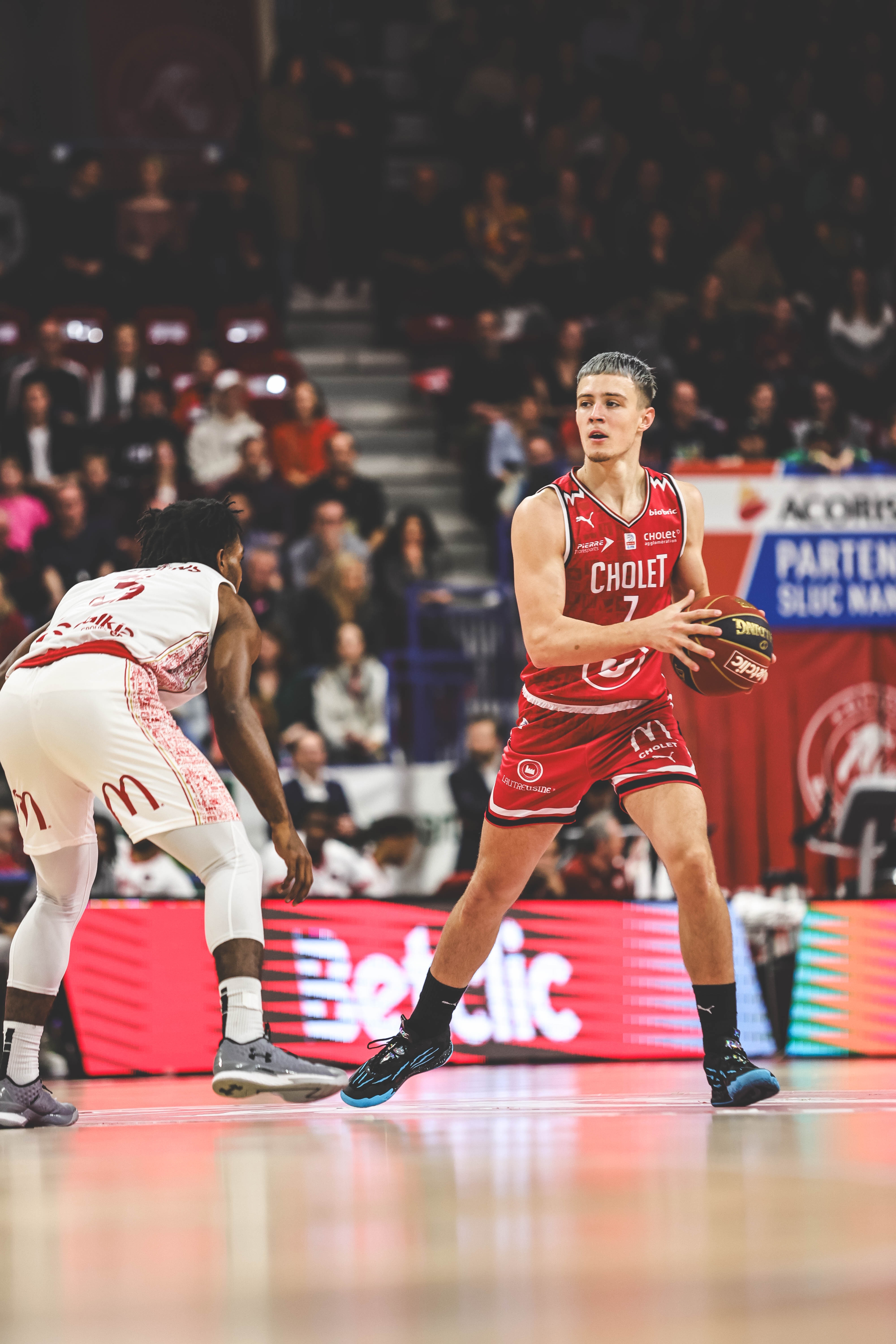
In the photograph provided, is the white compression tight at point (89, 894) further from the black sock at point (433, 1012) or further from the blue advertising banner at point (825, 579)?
the blue advertising banner at point (825, 579)

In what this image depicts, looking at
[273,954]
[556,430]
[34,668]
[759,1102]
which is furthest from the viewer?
[556,430]

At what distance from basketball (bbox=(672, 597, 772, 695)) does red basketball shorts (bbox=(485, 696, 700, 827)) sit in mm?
236

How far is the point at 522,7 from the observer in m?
→ 16.7

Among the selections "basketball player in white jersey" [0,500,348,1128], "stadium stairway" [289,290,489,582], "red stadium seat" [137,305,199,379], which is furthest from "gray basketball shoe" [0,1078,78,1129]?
"red stadium seat" [137,305,199,379]

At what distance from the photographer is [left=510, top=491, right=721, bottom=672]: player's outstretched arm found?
4559 millimetres

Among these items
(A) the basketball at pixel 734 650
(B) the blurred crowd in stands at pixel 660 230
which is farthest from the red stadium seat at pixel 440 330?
(A) the basketball at pixel 734 650

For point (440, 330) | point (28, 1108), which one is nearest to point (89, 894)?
point (28, 1108)

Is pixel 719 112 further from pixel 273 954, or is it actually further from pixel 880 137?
pixel 273 954

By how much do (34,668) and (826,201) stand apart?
1325 centimetres

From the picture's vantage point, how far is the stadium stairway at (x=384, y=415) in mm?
13250

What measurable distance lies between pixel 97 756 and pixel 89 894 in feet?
2.28

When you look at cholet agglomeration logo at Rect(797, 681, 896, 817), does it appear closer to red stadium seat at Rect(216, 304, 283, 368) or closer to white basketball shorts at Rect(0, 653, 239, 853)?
red stadium seat at Rect(216, 304, 283, 368)

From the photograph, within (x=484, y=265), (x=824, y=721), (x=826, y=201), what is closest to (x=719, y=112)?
(x=826, y=201)

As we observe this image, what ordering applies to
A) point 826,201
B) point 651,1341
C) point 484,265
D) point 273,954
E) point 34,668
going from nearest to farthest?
point 651,1341, point 34,668, point 273,954, point 484,265, point 826,201
